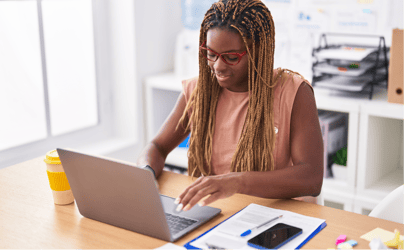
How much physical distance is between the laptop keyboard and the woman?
14 centimetres

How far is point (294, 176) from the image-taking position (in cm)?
135

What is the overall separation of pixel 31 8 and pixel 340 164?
1.75 metres

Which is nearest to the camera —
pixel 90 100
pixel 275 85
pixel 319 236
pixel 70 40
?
pixel 319 236

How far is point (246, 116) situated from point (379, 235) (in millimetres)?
575

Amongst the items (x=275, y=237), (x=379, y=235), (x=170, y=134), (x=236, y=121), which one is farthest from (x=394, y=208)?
(x=170, y=134)

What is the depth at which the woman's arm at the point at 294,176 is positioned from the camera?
1184 mm

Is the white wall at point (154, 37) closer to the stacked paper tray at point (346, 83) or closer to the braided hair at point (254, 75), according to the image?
the stacked paper tray at point (346, 83)

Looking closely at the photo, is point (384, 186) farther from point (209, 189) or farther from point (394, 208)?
point (209, 189)

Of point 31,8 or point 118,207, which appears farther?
point 31,8

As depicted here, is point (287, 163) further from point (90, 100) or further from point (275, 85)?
point (90, 100)

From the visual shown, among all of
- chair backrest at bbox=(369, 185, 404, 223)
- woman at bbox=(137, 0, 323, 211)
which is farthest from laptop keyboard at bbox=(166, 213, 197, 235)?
chair backrest at bbox=(369, 185, 404, 223)

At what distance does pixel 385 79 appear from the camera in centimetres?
233

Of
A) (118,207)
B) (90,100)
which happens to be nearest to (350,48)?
(90,100)

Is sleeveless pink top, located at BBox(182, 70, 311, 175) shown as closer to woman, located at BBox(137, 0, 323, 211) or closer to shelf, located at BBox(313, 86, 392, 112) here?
woman, located at BBox(137, 0, 323, 211)
